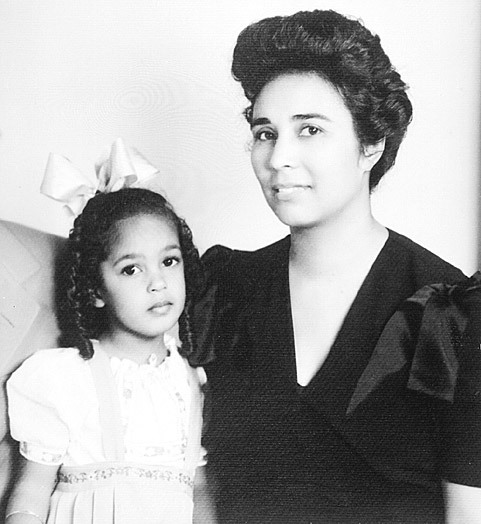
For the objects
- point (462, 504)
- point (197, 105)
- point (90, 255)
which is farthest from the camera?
point (197, 105)

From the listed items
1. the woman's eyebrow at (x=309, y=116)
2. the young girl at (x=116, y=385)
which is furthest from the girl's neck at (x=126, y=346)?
the woman's eyebrow at (x=309, y=116)

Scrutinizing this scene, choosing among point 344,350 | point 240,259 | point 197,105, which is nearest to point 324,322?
point 344,350

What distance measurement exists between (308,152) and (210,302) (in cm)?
25

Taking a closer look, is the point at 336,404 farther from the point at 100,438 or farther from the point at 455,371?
the point at 100,438

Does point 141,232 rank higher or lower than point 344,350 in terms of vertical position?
higher

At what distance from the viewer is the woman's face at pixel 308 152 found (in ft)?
2.75

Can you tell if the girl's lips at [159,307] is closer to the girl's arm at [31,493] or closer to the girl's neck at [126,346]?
the girl's neck at [126,346]

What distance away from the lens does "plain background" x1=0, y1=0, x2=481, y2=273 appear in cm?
92

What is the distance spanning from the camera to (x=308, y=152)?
2.75 ft

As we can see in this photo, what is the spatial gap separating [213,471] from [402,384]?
0.92 feet

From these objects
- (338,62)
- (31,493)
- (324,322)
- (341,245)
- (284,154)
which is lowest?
(31,493)

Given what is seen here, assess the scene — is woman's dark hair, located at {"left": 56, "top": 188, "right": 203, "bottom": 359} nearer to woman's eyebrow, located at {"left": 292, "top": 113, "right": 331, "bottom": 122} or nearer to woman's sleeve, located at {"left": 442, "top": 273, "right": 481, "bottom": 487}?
woman's eyebrow, located at {"left": 292, "top": 113, "right": 331, "bottom": 122}

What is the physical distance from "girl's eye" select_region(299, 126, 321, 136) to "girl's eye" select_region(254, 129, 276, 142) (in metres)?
0.04

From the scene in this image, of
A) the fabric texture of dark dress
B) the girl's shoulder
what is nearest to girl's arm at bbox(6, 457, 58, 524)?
the girl's shoulder
